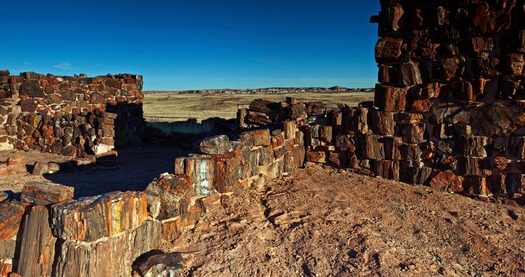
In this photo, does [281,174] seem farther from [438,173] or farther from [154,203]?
[154,203]

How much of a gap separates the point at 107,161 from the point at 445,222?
8162mm

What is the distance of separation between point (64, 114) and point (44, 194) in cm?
954

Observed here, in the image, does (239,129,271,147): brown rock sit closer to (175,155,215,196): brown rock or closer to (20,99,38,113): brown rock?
(175,155,215,196): brown rock

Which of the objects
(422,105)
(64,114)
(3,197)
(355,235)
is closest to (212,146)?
(355,235)

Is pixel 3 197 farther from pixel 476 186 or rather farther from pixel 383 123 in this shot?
pixel 476 186

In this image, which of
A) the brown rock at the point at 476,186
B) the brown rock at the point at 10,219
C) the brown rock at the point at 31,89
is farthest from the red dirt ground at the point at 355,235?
the brown rock at the point at 31,89

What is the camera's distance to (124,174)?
28.7 feet

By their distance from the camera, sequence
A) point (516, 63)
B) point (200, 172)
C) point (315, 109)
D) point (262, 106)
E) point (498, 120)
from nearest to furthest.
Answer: point (200, 172) < point (516, 63) < point (498, 120) < point (315, 109) < point (262, 106)

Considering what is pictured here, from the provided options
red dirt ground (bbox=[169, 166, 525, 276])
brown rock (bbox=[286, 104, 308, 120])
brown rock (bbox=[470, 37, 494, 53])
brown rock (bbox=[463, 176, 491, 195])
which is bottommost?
red dirt ground (bbox=[169, 166, 525, 276])

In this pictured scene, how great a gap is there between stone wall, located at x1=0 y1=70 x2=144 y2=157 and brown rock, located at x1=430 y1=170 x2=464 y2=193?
9.46 meters

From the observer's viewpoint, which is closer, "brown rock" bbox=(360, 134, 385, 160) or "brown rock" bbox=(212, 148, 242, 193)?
"brown rock" bbox=(212, 148, 242, 193)

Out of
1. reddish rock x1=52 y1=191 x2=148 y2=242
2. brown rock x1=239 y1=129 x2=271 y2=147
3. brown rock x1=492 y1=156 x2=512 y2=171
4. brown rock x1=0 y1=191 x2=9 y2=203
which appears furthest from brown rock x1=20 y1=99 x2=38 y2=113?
brown rock x1=492 y1=156 x2=512 y2=171

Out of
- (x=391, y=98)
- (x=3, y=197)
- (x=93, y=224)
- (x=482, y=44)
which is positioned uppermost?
(x=482, y=44)

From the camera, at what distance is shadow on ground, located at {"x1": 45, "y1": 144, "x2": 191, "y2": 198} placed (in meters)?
7.30
